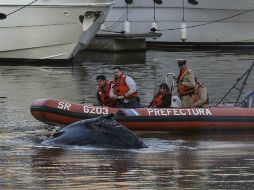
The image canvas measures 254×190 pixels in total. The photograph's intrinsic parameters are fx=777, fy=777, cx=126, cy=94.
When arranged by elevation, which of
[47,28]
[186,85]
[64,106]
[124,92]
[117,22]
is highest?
A: [117,22]

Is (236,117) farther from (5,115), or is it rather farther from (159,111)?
(5,115)

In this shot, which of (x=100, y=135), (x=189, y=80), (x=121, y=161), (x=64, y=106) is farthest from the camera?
(x=189, y=80)

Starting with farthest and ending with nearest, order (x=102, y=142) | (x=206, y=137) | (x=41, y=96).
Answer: (x=41, y=96), (x=206, y=137), (x=102, y=142)

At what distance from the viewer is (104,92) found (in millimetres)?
14219

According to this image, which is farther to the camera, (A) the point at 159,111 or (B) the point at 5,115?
(B) the point at 5,115

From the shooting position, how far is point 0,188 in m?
8.45

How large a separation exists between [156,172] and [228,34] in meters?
27.9

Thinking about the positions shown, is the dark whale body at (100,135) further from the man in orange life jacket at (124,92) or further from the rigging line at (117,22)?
the rigging line at (117,22)

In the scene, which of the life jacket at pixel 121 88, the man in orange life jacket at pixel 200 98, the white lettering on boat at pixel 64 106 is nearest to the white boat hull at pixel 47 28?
the life jacket at pixel 121 88

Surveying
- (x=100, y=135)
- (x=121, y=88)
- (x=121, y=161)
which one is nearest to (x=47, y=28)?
(x=121, y=88)

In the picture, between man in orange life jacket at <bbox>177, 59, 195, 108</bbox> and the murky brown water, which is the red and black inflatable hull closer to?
the murky brown water

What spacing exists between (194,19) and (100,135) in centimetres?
2563

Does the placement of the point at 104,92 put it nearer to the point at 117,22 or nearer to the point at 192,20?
the point at 192,20

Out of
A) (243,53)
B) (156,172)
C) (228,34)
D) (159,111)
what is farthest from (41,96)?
(228,34)
